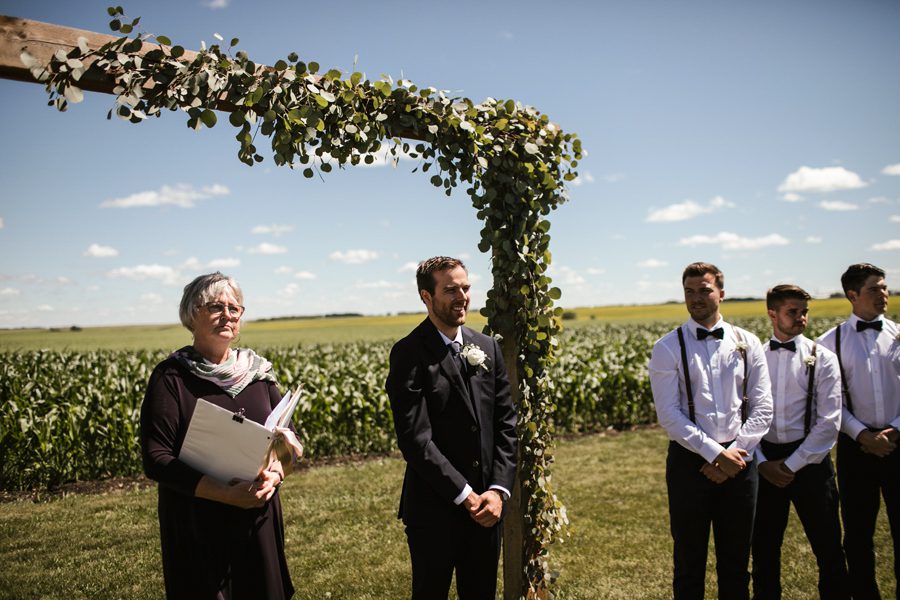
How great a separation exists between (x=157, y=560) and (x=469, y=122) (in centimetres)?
511

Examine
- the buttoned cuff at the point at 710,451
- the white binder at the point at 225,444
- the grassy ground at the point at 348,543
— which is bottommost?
the grassy ground at the point at 348,543

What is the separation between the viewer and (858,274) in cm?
438

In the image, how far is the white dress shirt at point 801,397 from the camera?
4.03m

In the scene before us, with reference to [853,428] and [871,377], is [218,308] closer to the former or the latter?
[853,428]

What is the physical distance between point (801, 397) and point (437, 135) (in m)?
3.08

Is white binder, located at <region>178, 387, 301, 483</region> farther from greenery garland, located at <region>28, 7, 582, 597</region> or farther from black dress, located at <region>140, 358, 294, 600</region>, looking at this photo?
greenery garland, located at <region>28, 7, 582, 597</region>

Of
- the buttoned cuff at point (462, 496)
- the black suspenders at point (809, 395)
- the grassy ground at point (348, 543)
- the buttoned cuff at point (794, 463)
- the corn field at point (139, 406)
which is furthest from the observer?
the corn field at point (139, 406)

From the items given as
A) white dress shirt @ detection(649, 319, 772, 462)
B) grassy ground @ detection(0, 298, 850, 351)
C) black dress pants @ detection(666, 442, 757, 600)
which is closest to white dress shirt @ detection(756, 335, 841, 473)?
white dress shirt @ detection(649, 319, 772, 462)

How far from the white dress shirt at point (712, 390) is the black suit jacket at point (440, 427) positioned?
3.56ft

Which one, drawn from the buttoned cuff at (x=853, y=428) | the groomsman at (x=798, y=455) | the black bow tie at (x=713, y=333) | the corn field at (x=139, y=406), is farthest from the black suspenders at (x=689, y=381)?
the corn field at (x=139, y=406)

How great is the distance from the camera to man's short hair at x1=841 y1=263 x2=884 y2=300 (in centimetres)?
436

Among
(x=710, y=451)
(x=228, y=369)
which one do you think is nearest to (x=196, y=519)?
(x=228, y=369)

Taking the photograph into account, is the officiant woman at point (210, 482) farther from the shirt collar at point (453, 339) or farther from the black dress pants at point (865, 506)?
the black dress pants at point (865, 506)

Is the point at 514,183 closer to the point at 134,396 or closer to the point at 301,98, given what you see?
the point at 301,98
